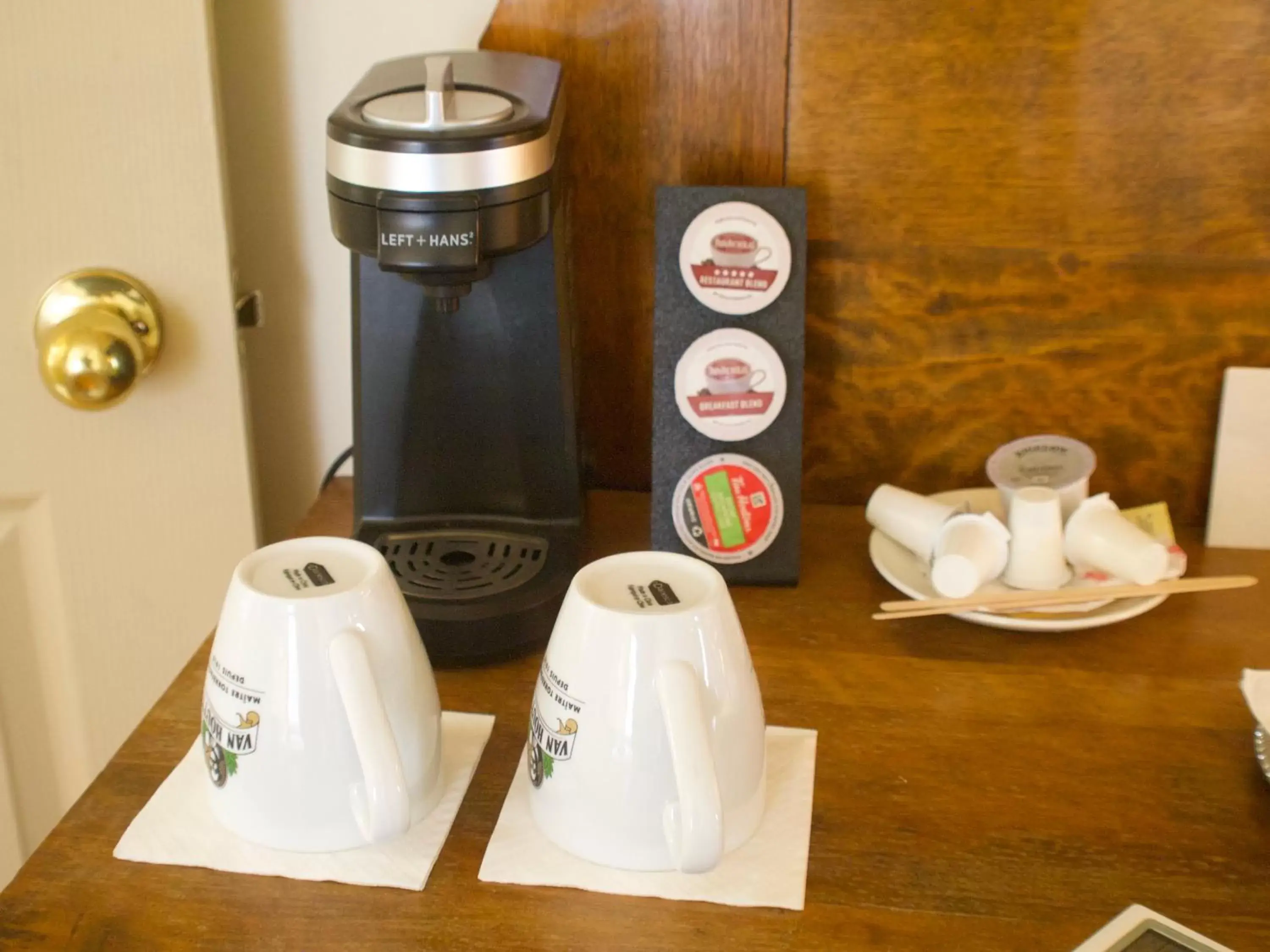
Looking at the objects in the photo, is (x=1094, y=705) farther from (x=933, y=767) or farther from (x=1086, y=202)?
(x=1086, y=202)

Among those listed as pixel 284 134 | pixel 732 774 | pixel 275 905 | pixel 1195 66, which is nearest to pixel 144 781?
pixel 275 905

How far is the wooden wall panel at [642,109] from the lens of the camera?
90 centimetres

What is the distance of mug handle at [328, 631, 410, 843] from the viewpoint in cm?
55

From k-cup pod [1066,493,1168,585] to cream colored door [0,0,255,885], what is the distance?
1.97 feet

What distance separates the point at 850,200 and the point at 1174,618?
0.37 metres

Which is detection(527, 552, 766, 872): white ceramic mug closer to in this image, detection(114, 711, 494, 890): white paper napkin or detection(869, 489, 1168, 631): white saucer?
detection(114, 711, 494, 890): white paper napkin

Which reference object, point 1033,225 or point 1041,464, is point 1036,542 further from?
point 1033,225

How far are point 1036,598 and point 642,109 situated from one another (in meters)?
0.44

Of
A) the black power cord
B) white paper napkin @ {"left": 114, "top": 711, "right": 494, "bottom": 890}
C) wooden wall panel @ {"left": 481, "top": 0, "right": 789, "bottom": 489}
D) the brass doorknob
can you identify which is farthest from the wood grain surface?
white paper napkin @ {"left": 114, "top": 711, "right": 494, "bottom": 890}

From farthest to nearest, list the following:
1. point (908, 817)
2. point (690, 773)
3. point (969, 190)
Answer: point (969, 190), point (908, 817), point (690, 773)

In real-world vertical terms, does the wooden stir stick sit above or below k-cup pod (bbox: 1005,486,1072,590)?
below

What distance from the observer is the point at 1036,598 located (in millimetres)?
801

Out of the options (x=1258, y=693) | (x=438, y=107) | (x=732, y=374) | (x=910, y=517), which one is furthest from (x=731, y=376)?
(x=1258, y=693)

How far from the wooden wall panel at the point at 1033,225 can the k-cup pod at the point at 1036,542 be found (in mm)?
156
